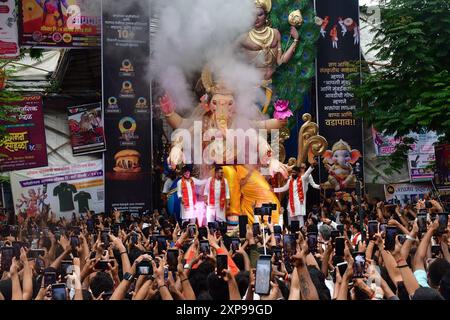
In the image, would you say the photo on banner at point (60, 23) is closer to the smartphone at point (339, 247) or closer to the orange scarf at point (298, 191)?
the orange scarf at point (298, 191)

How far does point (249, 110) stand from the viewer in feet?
63.9

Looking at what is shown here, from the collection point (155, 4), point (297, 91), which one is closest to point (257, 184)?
point (297, 91)

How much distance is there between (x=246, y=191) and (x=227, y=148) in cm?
120

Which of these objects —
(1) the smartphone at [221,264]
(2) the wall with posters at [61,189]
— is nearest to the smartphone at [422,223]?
(1) the smartphone at [221,264]

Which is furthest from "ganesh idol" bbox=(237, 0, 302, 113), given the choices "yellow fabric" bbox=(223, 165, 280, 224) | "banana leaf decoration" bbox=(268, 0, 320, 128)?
"yellow fabric" bbox=(223, 165, 280, 224)

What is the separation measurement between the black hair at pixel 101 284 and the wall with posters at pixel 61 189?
14202mm

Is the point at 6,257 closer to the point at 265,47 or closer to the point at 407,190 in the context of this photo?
the point at 265,47

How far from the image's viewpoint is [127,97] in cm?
1914

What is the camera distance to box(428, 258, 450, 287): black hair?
18.1ft

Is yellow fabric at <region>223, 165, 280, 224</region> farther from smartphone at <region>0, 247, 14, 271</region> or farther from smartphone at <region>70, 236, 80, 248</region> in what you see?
smartphone at <region>0, 247, 14, 271</region>

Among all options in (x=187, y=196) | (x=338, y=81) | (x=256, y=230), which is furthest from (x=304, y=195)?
(x=256, y=230)

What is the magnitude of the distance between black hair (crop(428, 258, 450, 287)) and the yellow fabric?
1303 centimetres

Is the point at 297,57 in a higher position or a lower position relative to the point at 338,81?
higher
